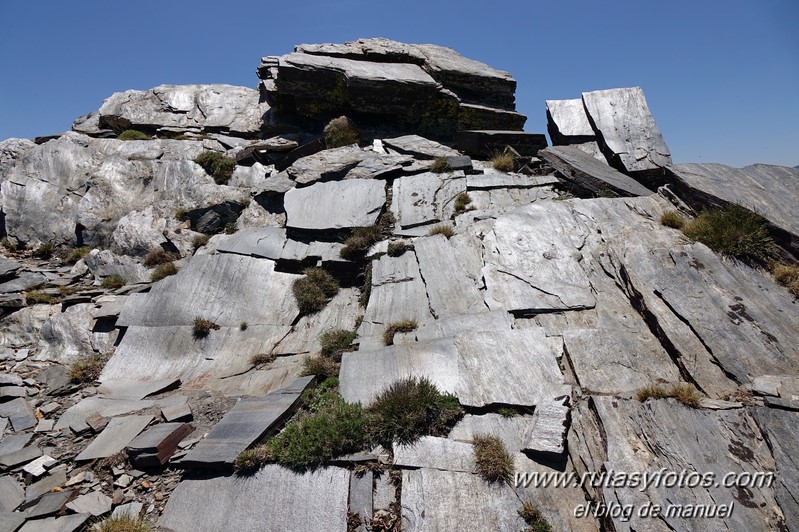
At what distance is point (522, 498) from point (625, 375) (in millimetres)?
2733

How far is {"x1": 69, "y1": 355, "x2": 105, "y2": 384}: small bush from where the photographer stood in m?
9.77

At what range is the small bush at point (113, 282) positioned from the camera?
12.7 m

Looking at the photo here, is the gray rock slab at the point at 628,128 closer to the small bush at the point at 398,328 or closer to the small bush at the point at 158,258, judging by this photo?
the small bush at the point at 398,328

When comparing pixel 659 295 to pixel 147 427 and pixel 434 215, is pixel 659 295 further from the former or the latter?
pixel 147 427

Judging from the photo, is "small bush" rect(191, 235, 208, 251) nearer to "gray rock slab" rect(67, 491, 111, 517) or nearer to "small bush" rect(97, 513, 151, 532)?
"gray rock slab" rect(67, 491, 111, 517)

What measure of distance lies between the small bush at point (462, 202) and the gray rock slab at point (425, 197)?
0.15 metres

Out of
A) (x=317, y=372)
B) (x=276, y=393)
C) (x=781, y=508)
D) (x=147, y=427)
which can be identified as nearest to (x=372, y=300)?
(x=317, y=372)

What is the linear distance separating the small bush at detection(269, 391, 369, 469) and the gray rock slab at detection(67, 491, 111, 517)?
2386mm

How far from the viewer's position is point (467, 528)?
5273 mm

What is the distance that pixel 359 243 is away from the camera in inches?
458

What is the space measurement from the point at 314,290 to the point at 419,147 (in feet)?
24.0

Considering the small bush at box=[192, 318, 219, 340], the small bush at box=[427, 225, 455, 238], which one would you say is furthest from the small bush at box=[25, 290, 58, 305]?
the small bush at box=[427, 225, 455, 238]

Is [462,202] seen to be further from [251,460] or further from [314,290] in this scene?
[251,460]

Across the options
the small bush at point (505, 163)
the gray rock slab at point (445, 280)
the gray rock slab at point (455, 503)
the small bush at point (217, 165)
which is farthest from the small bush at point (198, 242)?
the gray rock slab at point (455, 503)
